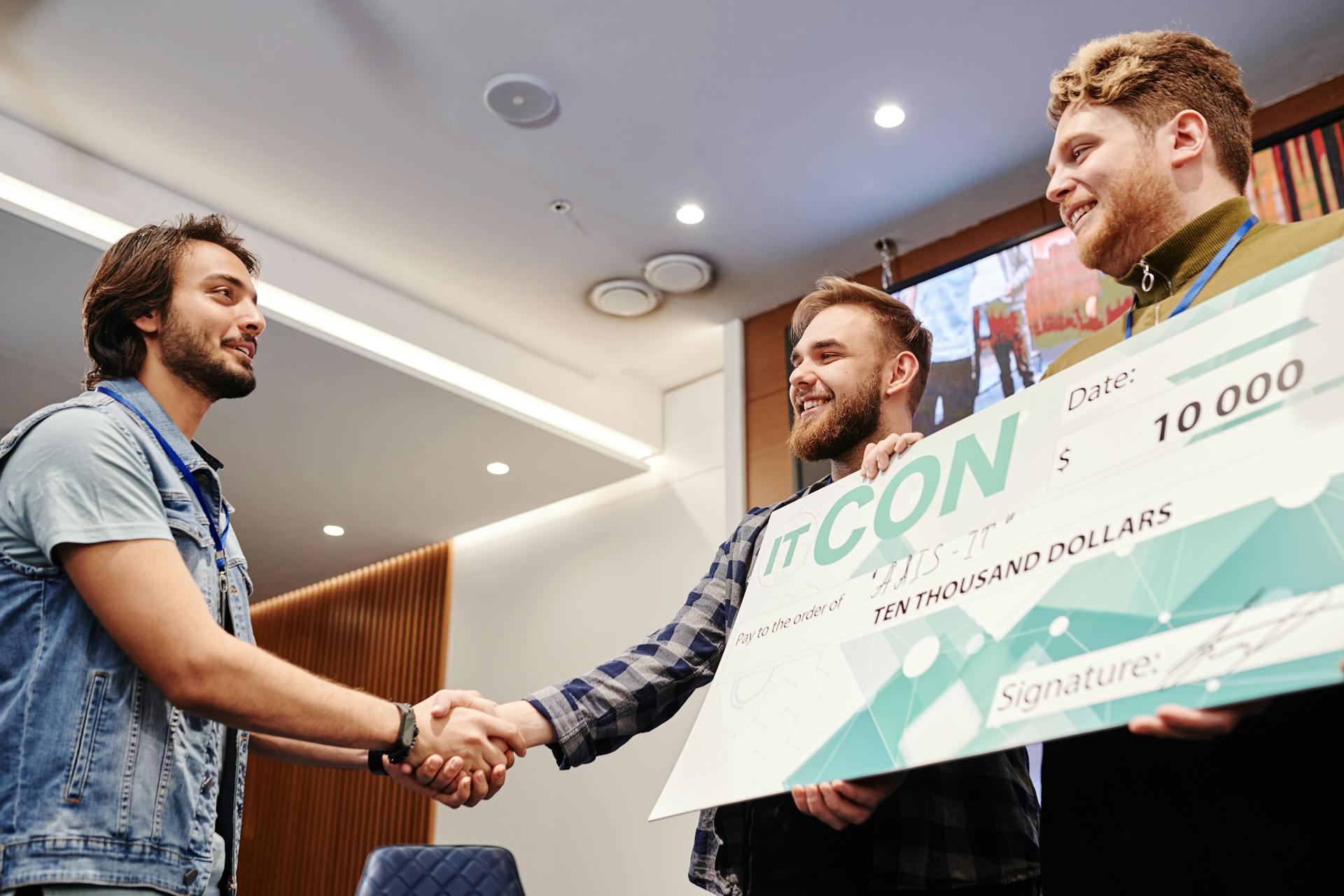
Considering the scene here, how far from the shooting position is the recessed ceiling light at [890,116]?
3.89 metres

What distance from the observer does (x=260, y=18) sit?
3.50 m

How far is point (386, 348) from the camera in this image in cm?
501

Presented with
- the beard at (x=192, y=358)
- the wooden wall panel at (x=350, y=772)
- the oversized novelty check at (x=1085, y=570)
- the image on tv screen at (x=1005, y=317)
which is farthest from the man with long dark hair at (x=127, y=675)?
the wooden wall panel at (x=350, y=772)

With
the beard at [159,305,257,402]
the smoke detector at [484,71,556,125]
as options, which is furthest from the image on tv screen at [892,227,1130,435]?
the beard at [159,305,257,402]

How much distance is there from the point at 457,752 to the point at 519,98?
2721mm

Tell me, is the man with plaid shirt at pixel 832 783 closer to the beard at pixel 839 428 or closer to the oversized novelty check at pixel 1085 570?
the beard at pixel 839 428

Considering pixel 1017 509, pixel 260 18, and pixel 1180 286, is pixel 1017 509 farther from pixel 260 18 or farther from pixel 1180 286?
pixel 260 18

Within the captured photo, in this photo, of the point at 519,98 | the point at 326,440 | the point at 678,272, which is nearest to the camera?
the point at 519,98

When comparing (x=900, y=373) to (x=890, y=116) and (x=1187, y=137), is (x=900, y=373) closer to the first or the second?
(x=1187, y=137)

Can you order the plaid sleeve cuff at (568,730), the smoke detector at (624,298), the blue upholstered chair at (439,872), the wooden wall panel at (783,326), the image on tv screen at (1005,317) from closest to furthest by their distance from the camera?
the plaid sleeve cuff at (568,730) < the blue upholstered chair at (439,872) < the image on tv screen at (1005,317) < the wooden wall panel at (783,326) < the smoke detector at (624,298)

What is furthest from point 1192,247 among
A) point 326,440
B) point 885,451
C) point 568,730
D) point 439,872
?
point 326,440

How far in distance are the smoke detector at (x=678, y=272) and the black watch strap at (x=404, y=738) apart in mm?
3391

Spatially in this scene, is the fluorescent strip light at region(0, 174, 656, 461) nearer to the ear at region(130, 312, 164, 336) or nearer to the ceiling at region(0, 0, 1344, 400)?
the ceiling at region(0, 0, 1344, 400)

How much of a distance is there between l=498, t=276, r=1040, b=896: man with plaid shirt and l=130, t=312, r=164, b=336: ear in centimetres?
87
